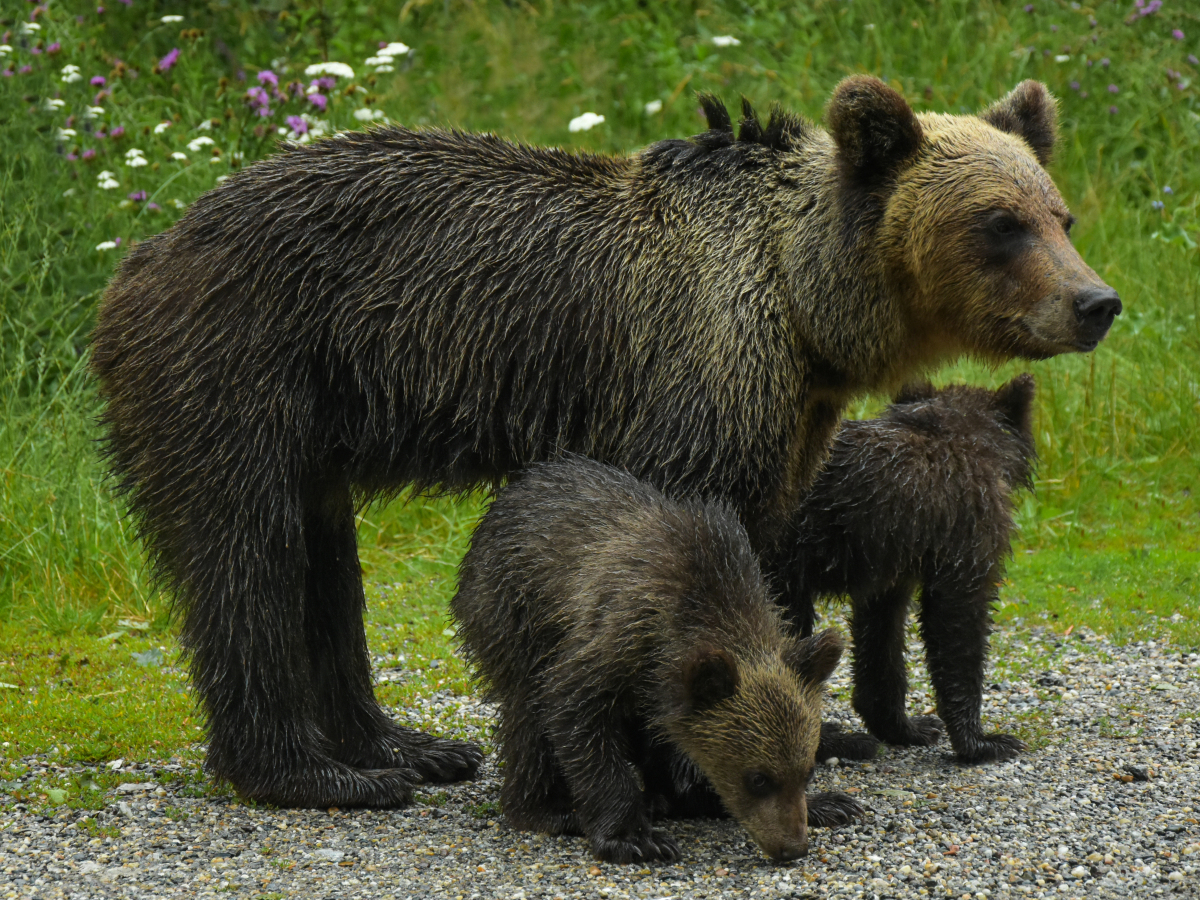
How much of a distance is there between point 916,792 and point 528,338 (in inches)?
100

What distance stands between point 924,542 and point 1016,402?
1.13m

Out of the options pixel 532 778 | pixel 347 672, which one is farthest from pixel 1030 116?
pixel 347 672

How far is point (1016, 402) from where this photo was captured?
7.11 metres

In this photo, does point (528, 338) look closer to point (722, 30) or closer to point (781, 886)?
point (781, 886)

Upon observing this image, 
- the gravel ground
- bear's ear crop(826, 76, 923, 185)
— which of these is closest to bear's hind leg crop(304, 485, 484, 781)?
the gravel ground

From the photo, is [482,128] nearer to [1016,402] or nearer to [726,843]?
[1016,402]

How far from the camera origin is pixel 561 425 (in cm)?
603

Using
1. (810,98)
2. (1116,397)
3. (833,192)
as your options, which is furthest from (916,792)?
(810,98)

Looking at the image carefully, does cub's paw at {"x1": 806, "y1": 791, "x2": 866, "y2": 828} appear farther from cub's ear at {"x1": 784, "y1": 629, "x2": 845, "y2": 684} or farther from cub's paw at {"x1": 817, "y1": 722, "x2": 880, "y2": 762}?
cub's paw at {"x1": 817, "y1": 722, "x2": 880, "y2": 762}

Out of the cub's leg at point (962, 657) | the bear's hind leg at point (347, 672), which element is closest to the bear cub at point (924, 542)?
the cub's leg at point (962, 657)

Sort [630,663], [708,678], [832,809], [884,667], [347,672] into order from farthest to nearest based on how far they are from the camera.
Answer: [884,667] < [347,672] < [832,809] < [630,663] < [708,678]

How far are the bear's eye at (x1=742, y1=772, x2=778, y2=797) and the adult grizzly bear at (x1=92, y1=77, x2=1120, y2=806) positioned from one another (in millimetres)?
1141

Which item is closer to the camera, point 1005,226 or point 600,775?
point 600,775

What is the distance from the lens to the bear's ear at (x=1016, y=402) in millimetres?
7102
